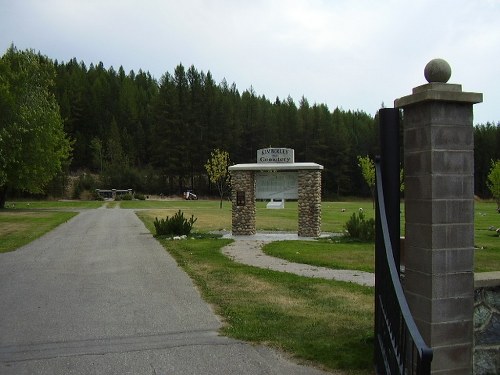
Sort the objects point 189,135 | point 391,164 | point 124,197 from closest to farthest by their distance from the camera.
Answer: point 391,164 → point 124,197 → point 189,135

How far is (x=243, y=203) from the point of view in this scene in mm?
19422

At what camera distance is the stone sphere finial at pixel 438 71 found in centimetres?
391

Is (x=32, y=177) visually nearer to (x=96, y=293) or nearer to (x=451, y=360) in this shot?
(x=96, y=293)

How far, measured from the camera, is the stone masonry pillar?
3871mm

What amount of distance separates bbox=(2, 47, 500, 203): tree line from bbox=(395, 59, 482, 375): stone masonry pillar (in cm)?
6292

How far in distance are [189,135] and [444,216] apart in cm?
7002

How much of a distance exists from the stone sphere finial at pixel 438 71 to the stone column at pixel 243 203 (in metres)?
15.5

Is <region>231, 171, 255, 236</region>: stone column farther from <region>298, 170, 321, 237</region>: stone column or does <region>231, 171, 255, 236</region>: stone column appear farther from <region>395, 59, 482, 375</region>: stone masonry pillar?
<region>395, 59, 482, 375</region>: stone masonry pillar

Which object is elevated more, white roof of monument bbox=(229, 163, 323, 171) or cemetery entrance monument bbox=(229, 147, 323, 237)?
white roof of monument bbox=(229, 163, 323, 171)

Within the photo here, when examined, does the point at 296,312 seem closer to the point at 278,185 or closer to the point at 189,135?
the point at 278,185

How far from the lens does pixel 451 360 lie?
3951mm

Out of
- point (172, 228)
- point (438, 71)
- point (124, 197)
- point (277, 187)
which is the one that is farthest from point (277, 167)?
point (124, 197)

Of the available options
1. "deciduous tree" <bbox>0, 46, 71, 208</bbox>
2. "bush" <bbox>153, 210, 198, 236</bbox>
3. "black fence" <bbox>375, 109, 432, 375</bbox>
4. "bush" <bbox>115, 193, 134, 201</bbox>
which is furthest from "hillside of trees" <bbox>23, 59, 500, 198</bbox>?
"black fence" <bbox>375, 109, 432, 375</bbox>

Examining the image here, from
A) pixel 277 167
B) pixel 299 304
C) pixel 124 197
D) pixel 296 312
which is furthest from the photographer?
pixel 124 197
